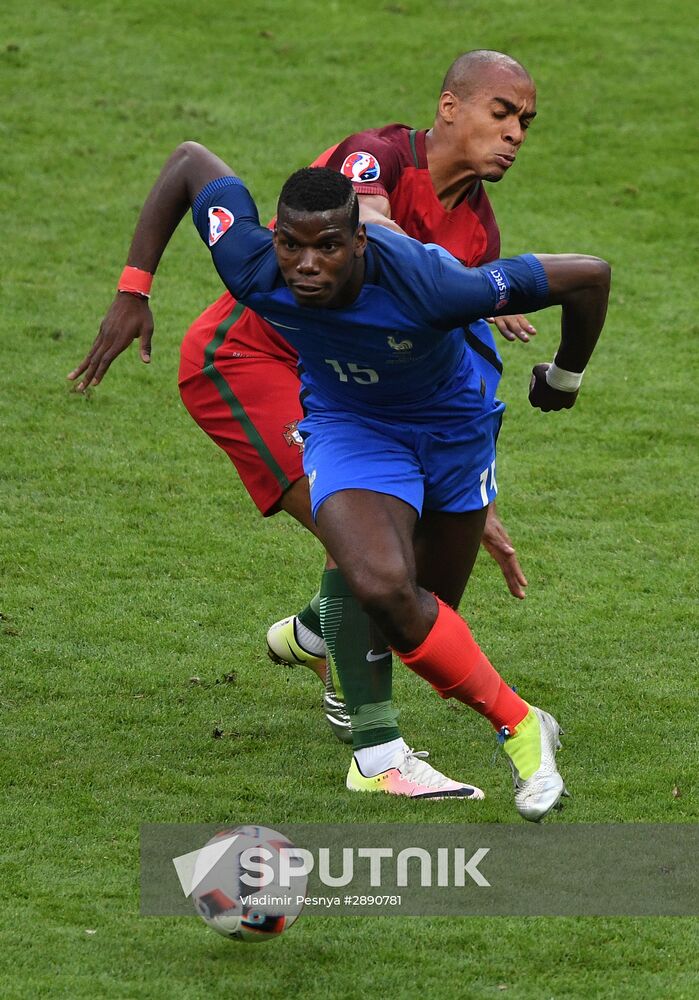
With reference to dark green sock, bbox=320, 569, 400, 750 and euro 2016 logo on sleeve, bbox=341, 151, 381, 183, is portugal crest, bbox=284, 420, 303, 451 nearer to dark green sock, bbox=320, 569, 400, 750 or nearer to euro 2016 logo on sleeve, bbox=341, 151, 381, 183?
dark green sock, bbox=320, 569, 400, 750

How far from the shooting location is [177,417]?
32.3 ft

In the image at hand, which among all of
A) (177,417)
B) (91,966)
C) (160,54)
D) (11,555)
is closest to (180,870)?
(91,966)

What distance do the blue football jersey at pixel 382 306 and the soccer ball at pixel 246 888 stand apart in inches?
57.6

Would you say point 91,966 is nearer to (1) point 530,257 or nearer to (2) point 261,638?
(1) point 530,257

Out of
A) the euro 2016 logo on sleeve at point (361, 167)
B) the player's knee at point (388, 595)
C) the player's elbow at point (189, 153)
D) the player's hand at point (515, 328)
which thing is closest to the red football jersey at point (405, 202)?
the euro 2016 logo on sleeve at point (361, 167)

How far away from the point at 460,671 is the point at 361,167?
1795 millimetres

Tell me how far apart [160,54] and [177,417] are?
25.9 ft

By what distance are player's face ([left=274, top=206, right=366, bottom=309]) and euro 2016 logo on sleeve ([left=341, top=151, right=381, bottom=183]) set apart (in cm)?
85

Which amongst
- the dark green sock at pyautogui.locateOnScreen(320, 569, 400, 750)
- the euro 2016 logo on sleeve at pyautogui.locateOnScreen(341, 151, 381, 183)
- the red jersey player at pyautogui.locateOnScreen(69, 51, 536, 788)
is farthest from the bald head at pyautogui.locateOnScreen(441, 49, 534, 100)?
the dark green sock at pyautogui.locateOnScreen(320, 569, 400, 750)

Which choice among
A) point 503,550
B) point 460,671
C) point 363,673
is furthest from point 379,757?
point 503,550

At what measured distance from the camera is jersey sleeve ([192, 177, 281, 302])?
481cm

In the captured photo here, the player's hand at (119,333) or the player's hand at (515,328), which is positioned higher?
the player's hand at (515,328)

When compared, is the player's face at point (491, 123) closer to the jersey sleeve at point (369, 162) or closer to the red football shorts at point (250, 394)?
the jersey sleeve at point (369, 162)

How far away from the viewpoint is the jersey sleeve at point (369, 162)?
5379 mm
